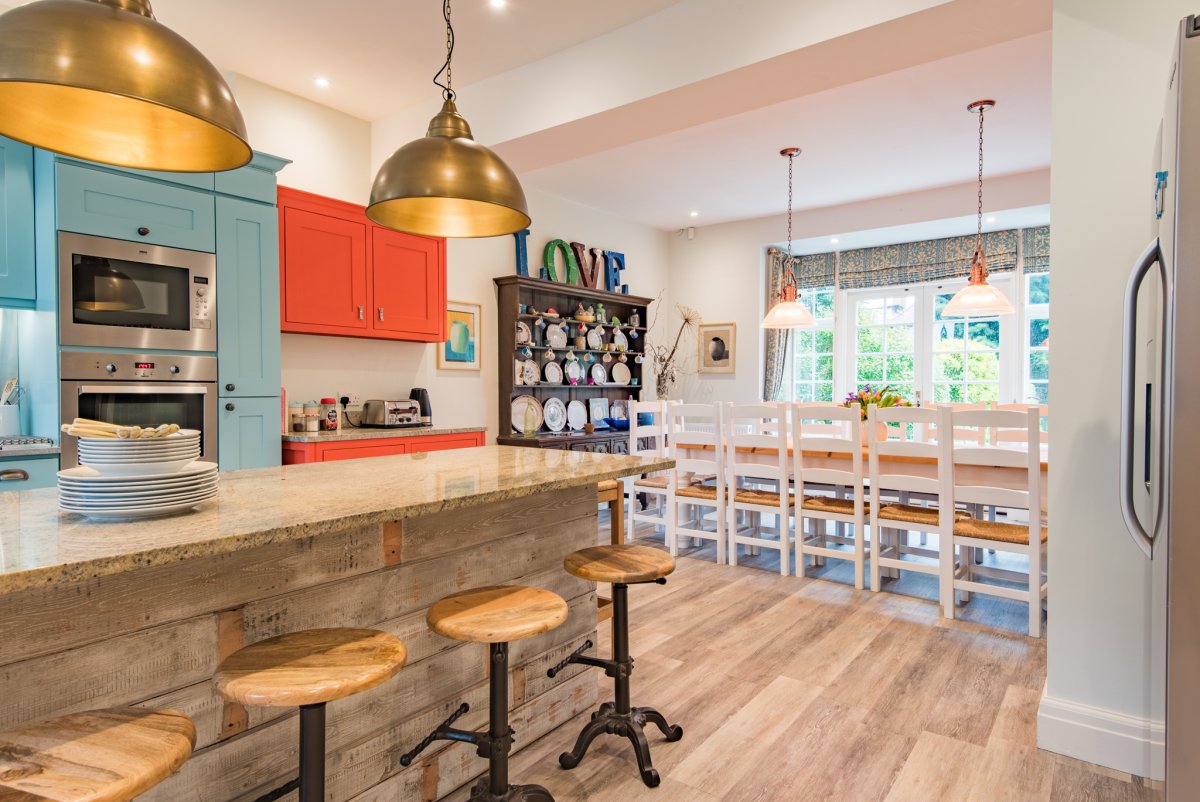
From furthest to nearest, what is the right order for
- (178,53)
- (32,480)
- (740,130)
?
(740,130) < (32,480) < (178,53)

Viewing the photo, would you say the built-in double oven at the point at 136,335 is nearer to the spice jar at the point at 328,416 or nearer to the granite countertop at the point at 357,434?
the granite countertop at the point at 357,434

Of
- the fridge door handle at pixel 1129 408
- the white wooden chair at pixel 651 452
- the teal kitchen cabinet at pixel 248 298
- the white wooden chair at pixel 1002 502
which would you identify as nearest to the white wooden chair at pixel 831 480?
the white wooden chair at pixel 1002 502

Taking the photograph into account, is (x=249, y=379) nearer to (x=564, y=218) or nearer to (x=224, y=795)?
(x=224, y=795)

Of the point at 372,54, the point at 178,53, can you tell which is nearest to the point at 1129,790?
the point at 178,53

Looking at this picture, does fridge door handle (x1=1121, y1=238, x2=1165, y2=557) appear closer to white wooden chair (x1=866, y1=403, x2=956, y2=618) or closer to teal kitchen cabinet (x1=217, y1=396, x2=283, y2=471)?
white wooden chair (x1=866, y1=403, x2=956, y2=618)

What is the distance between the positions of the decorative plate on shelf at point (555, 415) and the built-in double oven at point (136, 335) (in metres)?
2.93

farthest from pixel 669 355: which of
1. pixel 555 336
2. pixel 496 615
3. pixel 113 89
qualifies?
pixel 113 89

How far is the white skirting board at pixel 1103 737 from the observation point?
78.3 inches

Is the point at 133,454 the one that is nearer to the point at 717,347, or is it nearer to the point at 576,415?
the point at 576,415

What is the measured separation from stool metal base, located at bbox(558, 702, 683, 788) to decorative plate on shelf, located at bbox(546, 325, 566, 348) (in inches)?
158

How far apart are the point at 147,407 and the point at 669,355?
5.11m

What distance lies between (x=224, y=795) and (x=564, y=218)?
17.6 feet

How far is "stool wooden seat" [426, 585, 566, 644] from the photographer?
1.53 metres

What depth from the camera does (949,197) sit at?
572 centimetres
